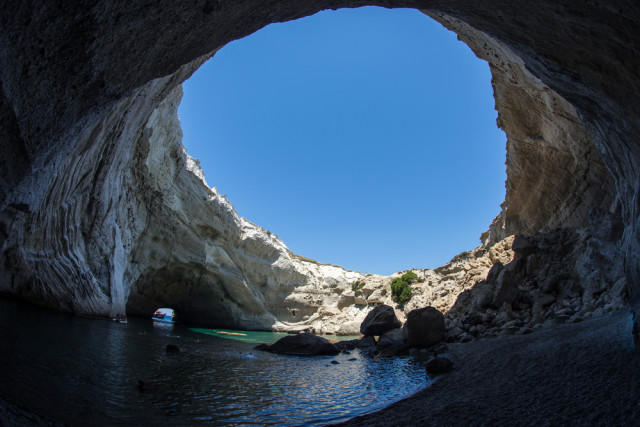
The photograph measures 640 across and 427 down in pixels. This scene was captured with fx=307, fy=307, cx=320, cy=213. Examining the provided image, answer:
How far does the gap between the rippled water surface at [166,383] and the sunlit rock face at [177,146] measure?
10.7 ft

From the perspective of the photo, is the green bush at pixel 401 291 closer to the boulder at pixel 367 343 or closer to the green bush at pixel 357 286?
the green bush at pixel 357 286

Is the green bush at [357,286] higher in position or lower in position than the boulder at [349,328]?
higher

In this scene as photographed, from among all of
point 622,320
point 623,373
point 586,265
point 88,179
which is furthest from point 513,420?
point 88,179

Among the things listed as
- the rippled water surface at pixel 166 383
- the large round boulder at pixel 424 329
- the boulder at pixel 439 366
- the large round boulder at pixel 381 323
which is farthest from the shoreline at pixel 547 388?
the large round boulder at pixel 381 323

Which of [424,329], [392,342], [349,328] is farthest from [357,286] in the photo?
[424,329]

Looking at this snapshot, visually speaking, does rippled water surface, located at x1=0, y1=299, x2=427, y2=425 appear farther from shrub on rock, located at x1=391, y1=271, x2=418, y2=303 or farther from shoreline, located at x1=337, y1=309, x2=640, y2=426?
shrub on rock, located at x1=391, y1=271, x2=418, y2=303

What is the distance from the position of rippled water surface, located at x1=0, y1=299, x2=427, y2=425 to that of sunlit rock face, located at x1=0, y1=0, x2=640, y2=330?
3252 mm

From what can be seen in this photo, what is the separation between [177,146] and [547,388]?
32.8m

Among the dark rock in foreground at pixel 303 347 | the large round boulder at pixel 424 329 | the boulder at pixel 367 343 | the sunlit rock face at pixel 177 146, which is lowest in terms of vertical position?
the boulder at pixel 367 343

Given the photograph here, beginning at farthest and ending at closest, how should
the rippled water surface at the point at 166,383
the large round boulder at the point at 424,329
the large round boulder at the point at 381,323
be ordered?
the large round boulder at the point at 381,323 → the large round boulder at the point at 424,329 → the rippled water surface at the point at 166,383

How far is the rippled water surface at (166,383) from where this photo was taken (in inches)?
232

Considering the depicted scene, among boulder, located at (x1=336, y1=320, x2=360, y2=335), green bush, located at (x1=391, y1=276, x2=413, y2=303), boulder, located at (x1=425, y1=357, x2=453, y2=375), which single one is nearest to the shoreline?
boulder, located at (x1=425, y1=357, x2=453, y2=375)

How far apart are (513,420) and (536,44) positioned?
21.9 ft

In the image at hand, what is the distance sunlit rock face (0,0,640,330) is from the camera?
3.58 meters
